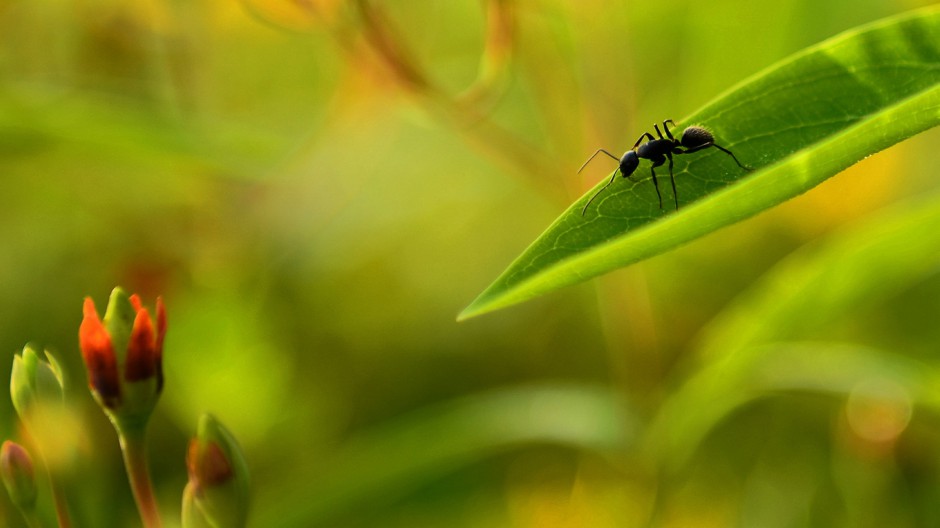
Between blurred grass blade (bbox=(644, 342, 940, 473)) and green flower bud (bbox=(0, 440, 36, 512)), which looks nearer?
green flower bud (bbox=(0, 440, 36, 512))

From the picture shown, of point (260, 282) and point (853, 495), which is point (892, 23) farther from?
point (260, 282)

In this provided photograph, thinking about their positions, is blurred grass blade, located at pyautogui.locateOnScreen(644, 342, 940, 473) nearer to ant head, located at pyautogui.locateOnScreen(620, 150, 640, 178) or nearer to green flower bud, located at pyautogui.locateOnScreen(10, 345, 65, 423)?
ant head, located at pyautogui.locateOnScreen(620, 150, 640, 178)

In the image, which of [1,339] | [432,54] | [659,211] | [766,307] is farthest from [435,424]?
[432,54]

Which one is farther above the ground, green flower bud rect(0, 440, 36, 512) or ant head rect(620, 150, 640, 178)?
ant head rect(620, 150, 640, 178)

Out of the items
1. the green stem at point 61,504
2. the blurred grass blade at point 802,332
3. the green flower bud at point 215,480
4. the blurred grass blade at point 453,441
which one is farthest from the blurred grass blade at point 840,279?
the green stem at point 61,504

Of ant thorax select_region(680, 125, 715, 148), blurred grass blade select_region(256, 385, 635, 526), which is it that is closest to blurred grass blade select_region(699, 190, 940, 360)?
blurred grass blade select_region(256, 385, 635, 526)

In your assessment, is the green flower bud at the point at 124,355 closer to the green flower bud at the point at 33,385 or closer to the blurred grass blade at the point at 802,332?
the green flower bud at the point at 33,385

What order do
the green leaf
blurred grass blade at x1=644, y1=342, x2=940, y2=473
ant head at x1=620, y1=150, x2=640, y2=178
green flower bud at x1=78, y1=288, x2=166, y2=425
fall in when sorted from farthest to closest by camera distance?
blurred grass blade at x1=644, y1=342, x2=940, y2=473 → ant head at x1=620, y1=150, x2=640, y2=178 → green flower bud at x1=78, y1=288, x2=166, y2=425 → the green leaf
